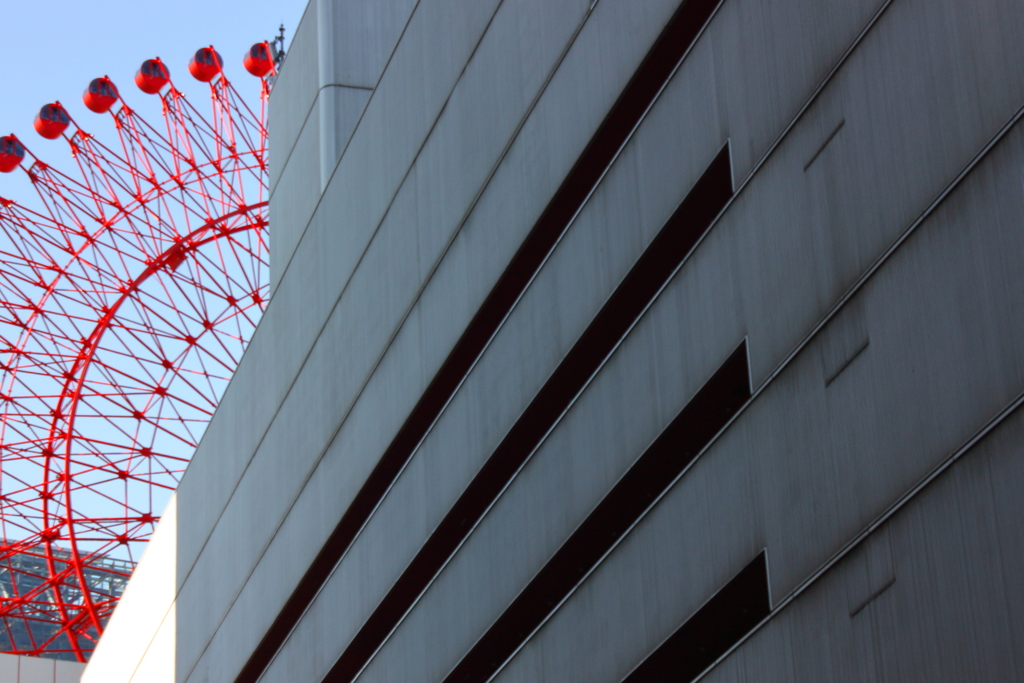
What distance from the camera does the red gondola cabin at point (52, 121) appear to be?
38.3 m

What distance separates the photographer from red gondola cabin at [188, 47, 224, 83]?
3819 centimetres

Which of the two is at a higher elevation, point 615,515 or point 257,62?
point 257,62

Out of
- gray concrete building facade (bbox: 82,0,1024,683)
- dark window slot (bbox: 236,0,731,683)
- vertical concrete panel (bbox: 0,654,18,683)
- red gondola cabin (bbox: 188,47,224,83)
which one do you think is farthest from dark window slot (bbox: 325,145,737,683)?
red gondola cabin (bbox: 188,47,224,83)

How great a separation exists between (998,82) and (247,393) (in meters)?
16.6

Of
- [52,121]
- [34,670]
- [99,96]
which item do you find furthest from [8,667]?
[99,96]

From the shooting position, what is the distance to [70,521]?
35.3 meters

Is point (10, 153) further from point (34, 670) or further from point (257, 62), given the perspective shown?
point (34, 670)

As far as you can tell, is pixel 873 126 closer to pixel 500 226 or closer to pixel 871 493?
pixel 871 493

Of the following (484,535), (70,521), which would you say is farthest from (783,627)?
(70,521)

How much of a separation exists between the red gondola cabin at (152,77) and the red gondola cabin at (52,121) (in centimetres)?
237

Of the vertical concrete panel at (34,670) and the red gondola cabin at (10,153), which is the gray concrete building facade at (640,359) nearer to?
the vertical concrete panel at (34,670)

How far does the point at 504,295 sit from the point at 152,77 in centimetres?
2662

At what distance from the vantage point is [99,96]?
3884cm

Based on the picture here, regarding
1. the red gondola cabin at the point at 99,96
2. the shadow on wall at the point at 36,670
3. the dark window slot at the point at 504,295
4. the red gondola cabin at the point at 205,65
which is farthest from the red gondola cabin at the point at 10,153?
the dark window slot at the point at 504,295
